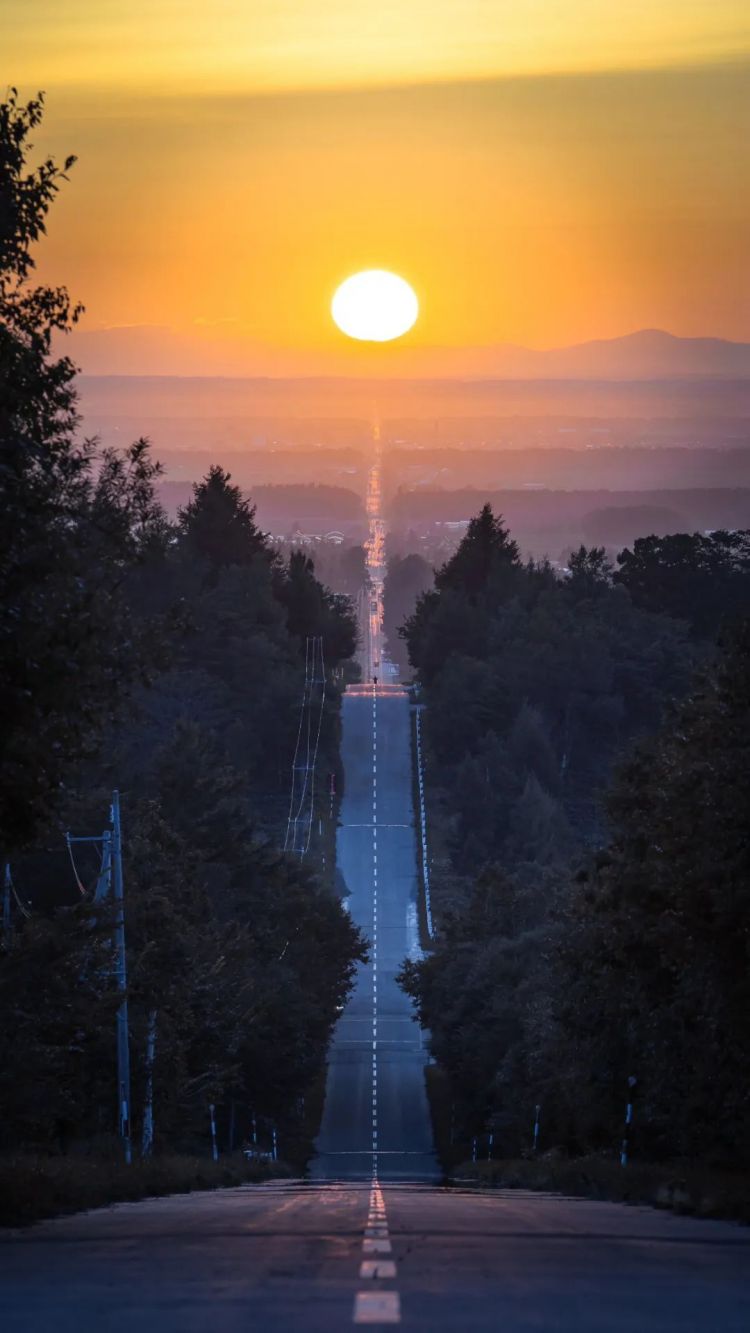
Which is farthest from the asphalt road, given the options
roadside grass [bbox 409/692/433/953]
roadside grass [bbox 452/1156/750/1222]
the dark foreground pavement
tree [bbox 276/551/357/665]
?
the dark foreground pavement

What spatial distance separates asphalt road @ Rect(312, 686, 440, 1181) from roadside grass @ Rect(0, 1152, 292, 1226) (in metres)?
23.1

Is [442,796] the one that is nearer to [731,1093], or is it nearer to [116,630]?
[731,1093]

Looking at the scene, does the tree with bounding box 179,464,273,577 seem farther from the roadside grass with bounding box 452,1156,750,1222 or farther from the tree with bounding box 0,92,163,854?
the tree with bounding box 0,92,163,854

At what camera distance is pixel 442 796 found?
10581cm

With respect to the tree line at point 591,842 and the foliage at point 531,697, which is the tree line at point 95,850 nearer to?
the tree line at point 591,842

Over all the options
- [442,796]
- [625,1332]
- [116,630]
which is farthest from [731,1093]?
[442,796]

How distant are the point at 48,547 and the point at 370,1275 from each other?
635 centimetres

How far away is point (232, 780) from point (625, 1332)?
56783 mm

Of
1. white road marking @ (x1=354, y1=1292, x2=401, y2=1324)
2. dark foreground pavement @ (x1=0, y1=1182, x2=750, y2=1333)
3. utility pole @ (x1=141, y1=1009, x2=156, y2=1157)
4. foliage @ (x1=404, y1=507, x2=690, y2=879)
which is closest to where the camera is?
white road marking @ (x1=354, y1=1292, x2=401, y2=1324)

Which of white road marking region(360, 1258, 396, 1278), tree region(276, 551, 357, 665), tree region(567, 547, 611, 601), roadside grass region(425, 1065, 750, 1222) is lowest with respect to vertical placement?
roadside grass region(425, 1065, 750, 1222)

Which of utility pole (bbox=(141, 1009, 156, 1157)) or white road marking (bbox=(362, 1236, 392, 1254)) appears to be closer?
white road marking (bbox=(362, 1236, 392, 1254))

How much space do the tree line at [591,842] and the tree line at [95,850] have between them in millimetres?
6005

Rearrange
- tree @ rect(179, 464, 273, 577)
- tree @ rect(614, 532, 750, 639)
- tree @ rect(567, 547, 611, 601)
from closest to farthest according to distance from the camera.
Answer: tree @ rect(179, 464, 273, 577), tree @ rect(614, 532, 750, 639), tree @ rect(567, 547, 611, 601)

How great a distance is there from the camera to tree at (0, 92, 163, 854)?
12.4 metres
